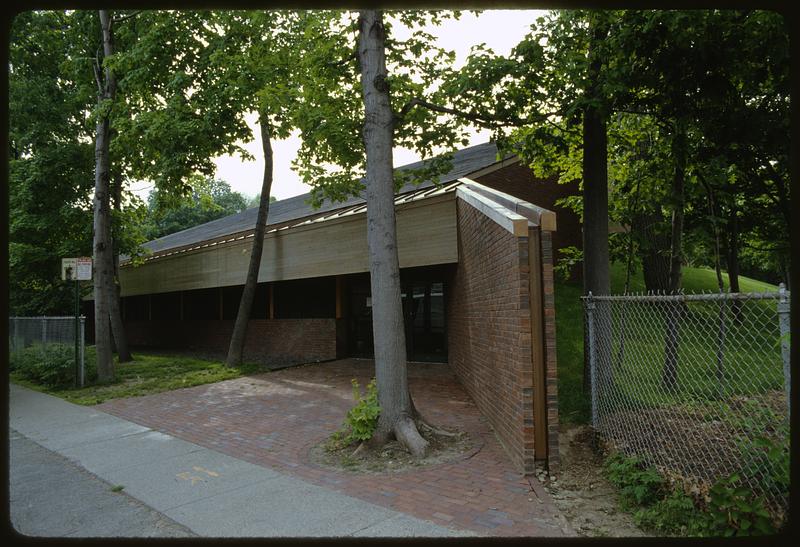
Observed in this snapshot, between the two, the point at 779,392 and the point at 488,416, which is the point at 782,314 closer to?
the point at 488,416

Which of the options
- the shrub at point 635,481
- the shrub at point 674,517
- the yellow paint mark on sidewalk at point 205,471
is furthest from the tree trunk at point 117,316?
the shrub at point 674,517

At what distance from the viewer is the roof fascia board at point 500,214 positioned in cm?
580

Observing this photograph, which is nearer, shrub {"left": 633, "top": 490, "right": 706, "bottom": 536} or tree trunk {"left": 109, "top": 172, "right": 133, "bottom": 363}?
shrub {"left": 633, "top": 490, "right": 706, "bottom": 536}

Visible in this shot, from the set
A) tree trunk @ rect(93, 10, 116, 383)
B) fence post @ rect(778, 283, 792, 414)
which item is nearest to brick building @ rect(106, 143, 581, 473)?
fence post @ rect(778, 283, 792, 414)

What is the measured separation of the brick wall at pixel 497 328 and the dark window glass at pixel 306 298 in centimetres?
655

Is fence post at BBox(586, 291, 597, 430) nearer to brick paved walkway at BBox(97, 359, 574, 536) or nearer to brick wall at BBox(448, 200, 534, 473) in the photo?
brick wall at BBox(448, 200, 534, 473)

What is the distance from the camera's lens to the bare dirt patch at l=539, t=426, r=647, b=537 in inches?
169

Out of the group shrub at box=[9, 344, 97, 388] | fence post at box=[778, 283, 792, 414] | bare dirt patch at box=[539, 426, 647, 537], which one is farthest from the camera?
shrub at box=[9, 344, 97, 388]

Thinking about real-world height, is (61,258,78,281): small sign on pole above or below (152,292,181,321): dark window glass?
above

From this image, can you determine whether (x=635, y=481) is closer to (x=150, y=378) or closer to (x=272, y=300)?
(x=150, y=378)

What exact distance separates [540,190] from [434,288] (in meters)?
4.85

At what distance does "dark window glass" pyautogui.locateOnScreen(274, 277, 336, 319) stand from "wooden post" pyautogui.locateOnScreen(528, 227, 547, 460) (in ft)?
36.7

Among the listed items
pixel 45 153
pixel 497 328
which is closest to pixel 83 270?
pixel 45 153

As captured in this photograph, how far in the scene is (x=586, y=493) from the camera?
16.7 ft
